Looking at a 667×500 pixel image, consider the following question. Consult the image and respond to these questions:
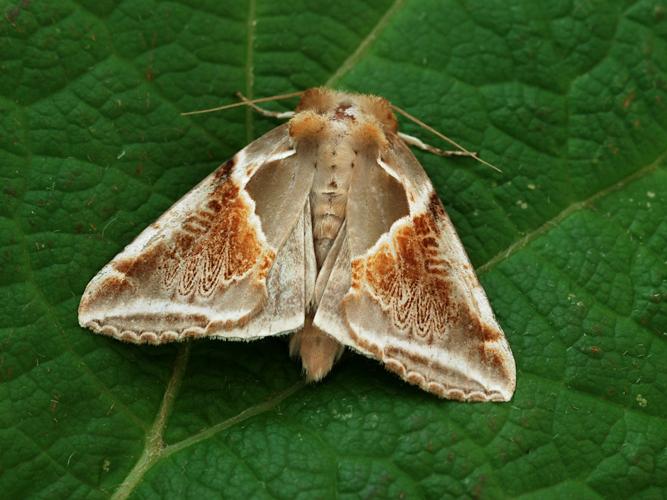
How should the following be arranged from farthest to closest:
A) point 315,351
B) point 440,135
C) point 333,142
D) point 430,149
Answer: point 430,149, point 440,135, point 333,142, point 315,351

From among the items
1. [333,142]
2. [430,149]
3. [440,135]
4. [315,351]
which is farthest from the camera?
[430,149]

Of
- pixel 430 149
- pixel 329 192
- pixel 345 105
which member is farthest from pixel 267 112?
pixel 430 149

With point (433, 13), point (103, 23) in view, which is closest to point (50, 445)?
point (103, 23)

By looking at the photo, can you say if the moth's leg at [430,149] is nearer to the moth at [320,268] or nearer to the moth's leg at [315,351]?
the moth at [320,268]

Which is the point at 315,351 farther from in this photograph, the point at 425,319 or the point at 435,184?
the point at 435,184

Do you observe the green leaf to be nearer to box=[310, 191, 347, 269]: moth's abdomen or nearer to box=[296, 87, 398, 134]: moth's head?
box=[296, 87, 398, 134]: moth's head

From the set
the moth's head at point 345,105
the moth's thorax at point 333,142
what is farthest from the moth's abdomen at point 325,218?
the moth's head at point 345,105

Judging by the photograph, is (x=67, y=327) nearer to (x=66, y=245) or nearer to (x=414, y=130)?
(x=66, y=245)
